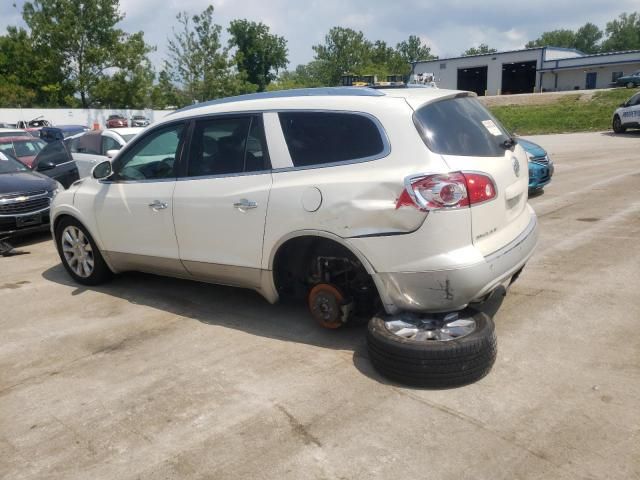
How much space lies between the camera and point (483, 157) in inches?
151

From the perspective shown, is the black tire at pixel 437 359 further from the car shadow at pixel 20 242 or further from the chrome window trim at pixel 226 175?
the car shadow at pixel 20 242

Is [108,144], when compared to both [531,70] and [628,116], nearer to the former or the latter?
[628,116]

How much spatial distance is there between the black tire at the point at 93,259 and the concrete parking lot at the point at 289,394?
21 cm

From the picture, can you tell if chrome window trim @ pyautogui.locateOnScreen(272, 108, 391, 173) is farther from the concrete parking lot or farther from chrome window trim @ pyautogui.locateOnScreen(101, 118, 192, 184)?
the concrete parking lot

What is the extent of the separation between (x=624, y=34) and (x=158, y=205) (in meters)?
150

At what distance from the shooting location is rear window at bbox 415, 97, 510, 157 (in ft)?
12.1

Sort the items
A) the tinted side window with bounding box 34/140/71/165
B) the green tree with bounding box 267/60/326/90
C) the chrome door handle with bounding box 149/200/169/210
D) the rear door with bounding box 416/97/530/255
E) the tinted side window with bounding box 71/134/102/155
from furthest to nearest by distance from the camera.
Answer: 1. the green tree with bounding box 267/60/326/90
2. the tinted side window with bounding box 34/140/71/165
3. the tinted side window with bounding box 71/134/102/155
4. the chrome door handle with bounding box 149/200/169/210
5. the rear door with bounding box 416/97/530/255

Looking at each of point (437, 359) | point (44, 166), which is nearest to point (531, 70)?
point (44, 166)

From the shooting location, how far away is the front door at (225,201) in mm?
4289

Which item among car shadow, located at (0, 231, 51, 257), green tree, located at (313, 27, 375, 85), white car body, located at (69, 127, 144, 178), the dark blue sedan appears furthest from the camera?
green tree, located at (313, 27, 375, 85)

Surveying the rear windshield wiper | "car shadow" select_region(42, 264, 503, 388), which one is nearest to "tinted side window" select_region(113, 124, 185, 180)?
"car shadow" select_region(42, 264, 503, 388)

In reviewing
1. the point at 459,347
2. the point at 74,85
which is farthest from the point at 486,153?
the point at 74,85

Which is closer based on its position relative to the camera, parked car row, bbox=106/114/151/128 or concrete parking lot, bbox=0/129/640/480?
concrete parking lot, bbox=0/129/640/480

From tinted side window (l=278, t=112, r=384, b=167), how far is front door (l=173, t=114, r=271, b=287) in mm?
270
